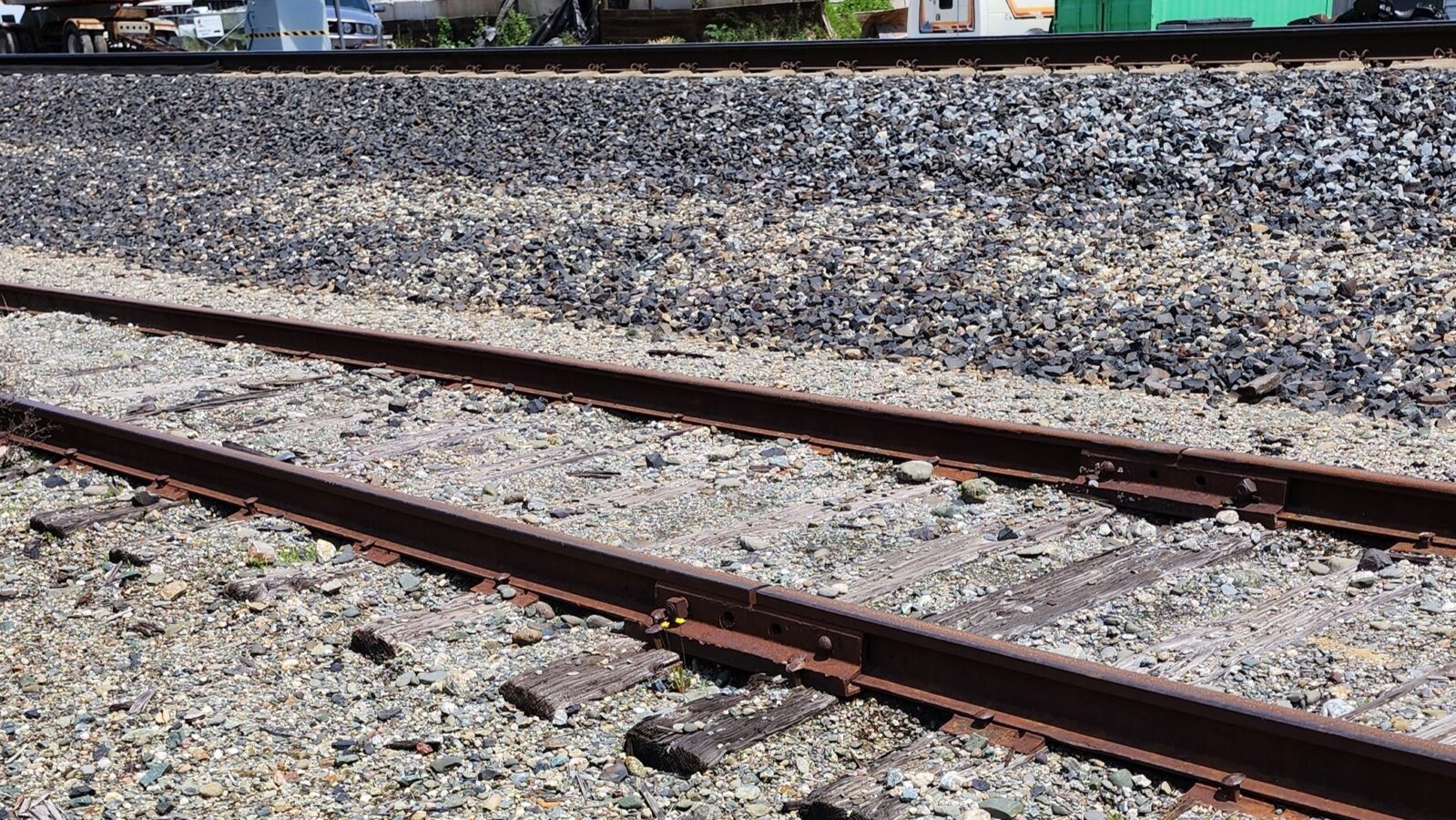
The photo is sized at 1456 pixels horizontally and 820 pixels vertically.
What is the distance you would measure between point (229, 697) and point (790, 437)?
329cm

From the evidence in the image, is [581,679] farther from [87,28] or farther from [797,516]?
[87,28]

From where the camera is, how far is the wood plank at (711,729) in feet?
13.7

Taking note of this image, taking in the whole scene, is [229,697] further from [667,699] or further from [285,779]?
[667,699]

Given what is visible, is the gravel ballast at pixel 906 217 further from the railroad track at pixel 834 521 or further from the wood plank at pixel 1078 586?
the wood plank at pixel 1078 586

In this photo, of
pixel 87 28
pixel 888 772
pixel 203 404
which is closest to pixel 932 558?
pixel 888 772

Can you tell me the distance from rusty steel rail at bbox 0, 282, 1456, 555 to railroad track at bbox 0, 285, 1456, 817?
1 cm

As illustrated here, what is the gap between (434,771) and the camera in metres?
4.25

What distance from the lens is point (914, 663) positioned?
4422 mm

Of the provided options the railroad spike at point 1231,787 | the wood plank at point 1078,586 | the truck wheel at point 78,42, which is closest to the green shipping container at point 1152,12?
the wood plank at point 1078,586

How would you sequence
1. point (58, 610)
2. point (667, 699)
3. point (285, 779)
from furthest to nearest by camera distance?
point (58, 610), point (667, 699), point (285, 779)

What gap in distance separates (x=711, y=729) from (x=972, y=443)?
2.81 m

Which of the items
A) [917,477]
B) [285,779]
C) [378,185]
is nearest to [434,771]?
[285,779]

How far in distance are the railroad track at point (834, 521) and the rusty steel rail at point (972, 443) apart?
12mm

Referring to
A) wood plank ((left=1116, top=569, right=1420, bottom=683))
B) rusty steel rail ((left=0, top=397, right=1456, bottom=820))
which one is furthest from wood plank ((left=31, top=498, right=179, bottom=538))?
wood plank ((left=1116, top=569, right=1420, bottom=683))
